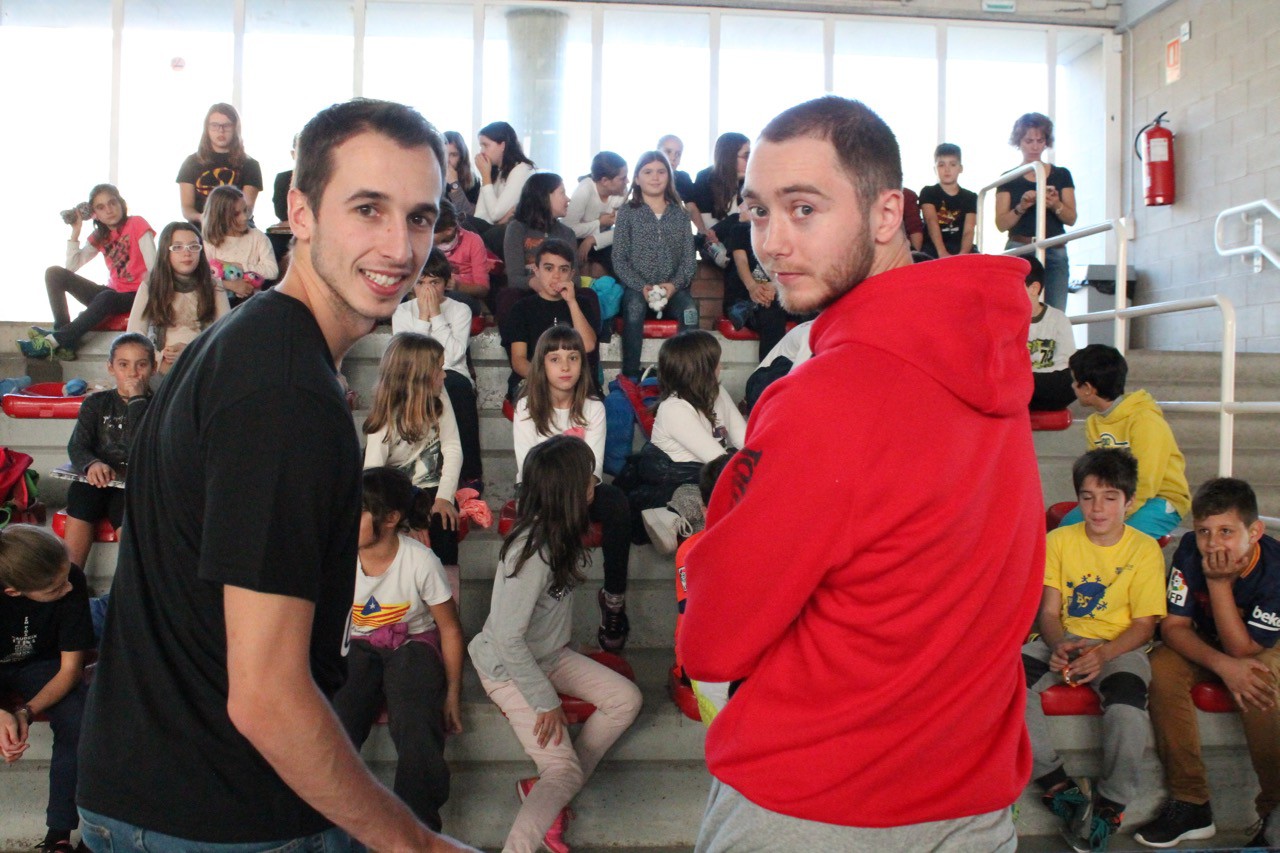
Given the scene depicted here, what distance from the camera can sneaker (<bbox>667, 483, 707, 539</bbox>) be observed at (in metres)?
A: 3.97

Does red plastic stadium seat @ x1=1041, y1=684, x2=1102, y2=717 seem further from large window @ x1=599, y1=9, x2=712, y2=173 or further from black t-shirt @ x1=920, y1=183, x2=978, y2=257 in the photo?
large window @ x1=599, y1=9, x2=712, y2=173

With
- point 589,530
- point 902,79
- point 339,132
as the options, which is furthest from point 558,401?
point 902,79

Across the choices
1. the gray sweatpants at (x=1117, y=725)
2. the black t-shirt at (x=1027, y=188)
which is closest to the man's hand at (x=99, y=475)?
the gray sweatpants at (x=1117, y=725)

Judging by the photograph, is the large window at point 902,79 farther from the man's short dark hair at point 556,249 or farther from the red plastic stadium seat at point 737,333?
the man's short dark hair at point 556,249

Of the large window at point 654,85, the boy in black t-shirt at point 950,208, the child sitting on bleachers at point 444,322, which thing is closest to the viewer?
the child sitting on bleachers at point 444,322

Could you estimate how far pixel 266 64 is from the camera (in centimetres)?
955

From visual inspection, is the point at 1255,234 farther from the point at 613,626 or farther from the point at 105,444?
the point at 105,444

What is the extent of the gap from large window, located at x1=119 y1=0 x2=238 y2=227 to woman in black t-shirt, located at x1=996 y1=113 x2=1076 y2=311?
272 inches

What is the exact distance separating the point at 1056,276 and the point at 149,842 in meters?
6.30

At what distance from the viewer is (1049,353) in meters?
5.18

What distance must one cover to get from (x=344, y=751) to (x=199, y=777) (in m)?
0.16

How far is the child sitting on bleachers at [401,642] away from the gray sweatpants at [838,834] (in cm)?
210

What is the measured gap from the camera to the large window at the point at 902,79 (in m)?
9.98

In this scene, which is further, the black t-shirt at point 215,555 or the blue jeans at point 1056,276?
the blue jeans at point 1056,276
